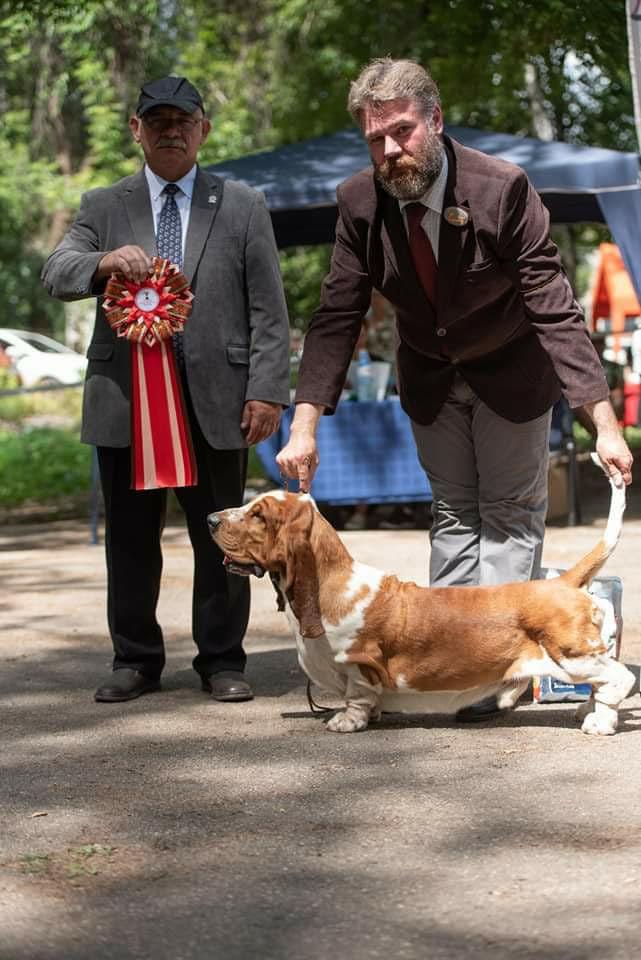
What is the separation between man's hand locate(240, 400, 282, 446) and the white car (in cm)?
2125

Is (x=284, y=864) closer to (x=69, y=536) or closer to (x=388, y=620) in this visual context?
(x=388, y=620)

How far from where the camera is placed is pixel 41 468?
15375 mm

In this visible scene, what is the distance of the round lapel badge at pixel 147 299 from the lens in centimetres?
498

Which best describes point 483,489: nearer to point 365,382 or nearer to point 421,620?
point 421,620

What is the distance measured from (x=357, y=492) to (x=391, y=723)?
5.76 meters

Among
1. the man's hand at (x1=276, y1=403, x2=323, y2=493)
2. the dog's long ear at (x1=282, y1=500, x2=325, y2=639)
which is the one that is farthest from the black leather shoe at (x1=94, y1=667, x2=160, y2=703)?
the man's hand at (x1=276, y1=403, x2=323, y2=493)

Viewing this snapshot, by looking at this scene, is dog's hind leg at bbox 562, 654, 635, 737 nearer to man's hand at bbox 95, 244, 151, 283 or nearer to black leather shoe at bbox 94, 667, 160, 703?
black leather shoe at bbox 94, 667, 160, 703

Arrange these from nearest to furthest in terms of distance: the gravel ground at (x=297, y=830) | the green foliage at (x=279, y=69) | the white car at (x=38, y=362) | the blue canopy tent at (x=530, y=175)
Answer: the gravel ground at (x=297, y=830) → the blue canopy tent at (x=530, y=175) → the green foliage at (x=279, y=69) → the white car at (x=38, y=362)

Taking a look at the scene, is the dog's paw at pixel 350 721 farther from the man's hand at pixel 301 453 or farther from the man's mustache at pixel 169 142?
the man's mustache at pixel 169 142

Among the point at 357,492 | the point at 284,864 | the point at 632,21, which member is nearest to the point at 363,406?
the point at 357,492

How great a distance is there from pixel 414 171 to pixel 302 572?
126 cm

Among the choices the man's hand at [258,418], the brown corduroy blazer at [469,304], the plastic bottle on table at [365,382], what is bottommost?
the plastic bottle on table at [365,382]

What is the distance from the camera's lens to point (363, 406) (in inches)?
419

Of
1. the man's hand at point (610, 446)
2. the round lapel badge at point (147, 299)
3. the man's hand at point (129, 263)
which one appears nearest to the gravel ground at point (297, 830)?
the man's hand at point (610, 446)
